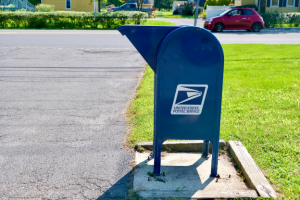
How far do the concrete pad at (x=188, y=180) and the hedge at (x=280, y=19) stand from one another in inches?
975

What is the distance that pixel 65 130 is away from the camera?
4980mm

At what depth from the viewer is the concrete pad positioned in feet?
10.2

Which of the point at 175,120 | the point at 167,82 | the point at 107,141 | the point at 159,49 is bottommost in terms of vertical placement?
the point at 107,141

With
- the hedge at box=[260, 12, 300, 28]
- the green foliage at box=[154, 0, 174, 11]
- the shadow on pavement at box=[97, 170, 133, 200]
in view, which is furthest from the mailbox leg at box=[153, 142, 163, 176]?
the green foliage at box=[154, 0, 174, 11]

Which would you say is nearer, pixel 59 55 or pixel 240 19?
pixel 59 55

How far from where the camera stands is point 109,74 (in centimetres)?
902

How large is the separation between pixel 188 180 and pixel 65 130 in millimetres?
2281

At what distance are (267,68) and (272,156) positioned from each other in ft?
18.2

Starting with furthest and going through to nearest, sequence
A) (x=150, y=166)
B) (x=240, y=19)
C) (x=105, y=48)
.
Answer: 1. (x=240, y=19)
2. (x=105, y=48)
3. (x=150, y=166)

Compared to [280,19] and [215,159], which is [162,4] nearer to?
[280,19]

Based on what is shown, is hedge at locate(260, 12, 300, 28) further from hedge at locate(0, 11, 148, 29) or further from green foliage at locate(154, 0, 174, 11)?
green foliage at locate(154, 0, 174, 11)

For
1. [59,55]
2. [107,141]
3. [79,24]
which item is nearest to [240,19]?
[79,24]

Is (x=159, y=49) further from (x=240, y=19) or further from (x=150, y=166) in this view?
(x=240, y=19)

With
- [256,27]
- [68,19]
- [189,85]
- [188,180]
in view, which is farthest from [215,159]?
[68,19]
